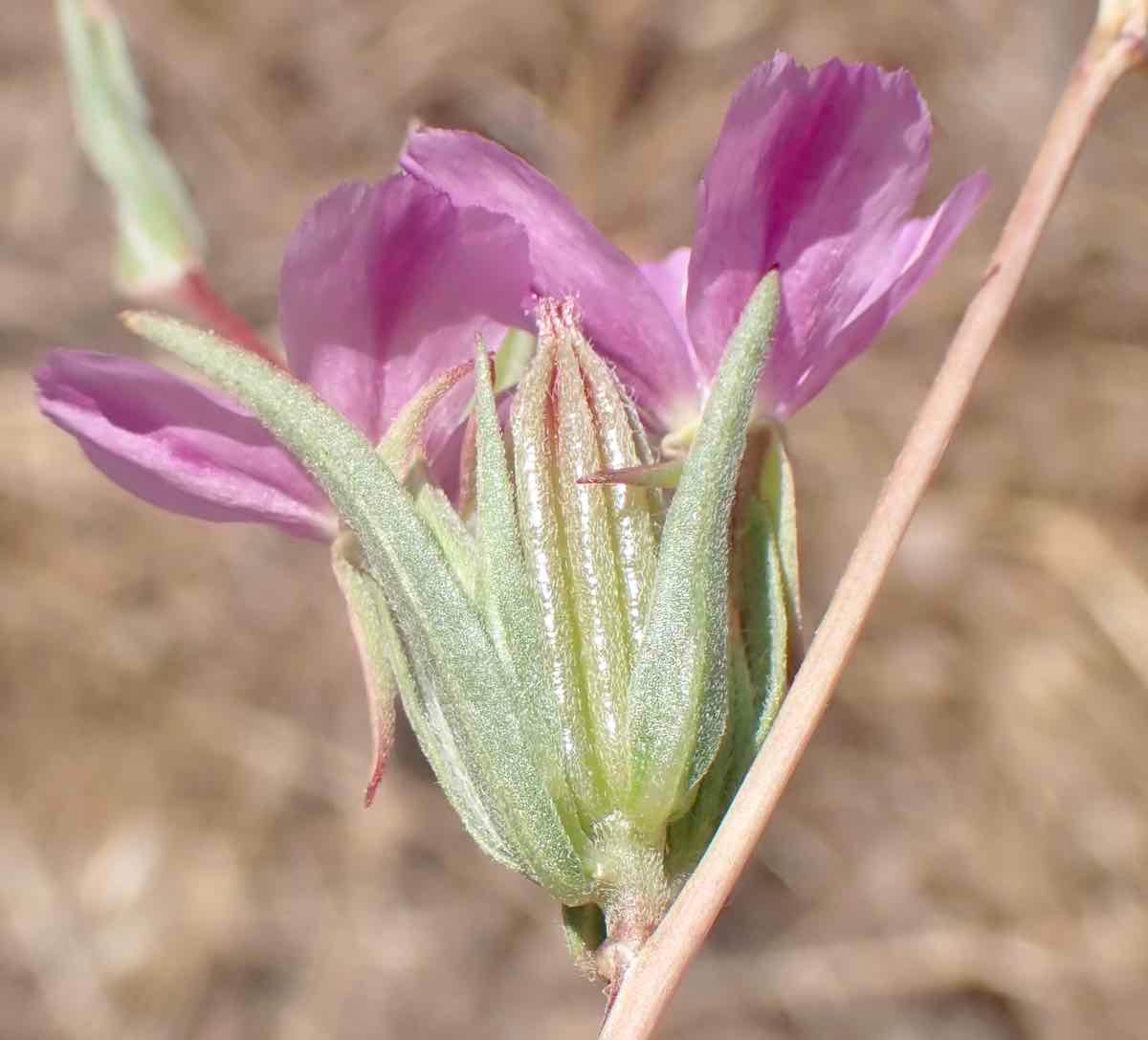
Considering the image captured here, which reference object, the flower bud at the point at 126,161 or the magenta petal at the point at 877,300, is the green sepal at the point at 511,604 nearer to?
the magenta petal at the point at 877,300

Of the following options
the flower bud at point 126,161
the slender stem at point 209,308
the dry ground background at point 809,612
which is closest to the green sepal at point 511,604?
the slender stem at point 209,308

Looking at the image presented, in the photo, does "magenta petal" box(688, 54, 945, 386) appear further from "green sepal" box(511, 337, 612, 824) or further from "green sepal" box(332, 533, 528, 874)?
"green sepal" box(332, 533, 528, 874)

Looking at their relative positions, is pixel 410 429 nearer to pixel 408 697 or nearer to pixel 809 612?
pixel 408 697

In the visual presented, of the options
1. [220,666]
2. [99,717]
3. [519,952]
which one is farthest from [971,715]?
[99,717]

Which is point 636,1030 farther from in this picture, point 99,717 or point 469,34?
point 469,34

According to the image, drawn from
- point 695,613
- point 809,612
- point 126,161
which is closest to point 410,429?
point 695,613

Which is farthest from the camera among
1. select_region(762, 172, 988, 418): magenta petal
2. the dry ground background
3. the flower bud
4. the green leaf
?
the dry ground background

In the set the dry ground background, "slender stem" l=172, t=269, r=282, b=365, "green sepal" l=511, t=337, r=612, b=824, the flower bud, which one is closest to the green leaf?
"green sepal" l=511, t=337, r=612, b=824
